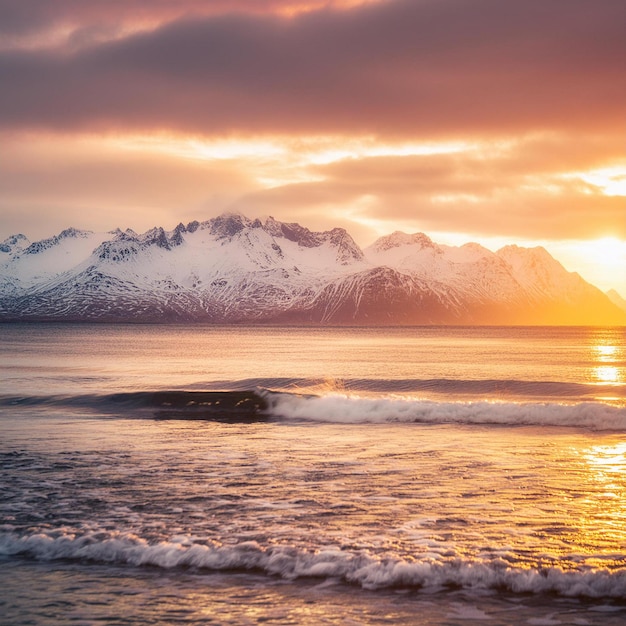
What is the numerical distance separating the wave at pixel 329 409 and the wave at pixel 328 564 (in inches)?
846

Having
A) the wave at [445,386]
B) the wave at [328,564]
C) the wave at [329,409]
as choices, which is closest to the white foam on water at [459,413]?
the wave at [329,409]

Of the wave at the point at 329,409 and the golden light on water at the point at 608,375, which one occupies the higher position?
the wave at the point at 329,409

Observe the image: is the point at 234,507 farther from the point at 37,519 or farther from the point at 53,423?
the point at 53,423

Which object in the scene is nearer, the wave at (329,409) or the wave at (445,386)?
the wave at (329,409)

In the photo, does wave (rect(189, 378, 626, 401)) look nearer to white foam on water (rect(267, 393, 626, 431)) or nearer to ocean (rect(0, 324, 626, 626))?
white foam on water (rect(267, 393, 626, 431))

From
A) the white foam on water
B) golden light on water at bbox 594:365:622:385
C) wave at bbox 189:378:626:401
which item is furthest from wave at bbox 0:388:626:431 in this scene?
golden light on water at bbox 594:365:622:385

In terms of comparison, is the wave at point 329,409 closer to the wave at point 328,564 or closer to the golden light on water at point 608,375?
the wave at point 328,564

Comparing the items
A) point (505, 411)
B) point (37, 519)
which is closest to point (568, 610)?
point (37, 519)

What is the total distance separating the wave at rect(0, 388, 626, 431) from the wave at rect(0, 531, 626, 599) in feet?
70.5

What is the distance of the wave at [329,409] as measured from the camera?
→ 34.2 meters

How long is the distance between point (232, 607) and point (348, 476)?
29.4ft

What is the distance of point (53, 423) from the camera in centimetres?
3206

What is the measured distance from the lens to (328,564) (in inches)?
492

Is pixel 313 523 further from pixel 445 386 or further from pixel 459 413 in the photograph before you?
pixel 445 386
